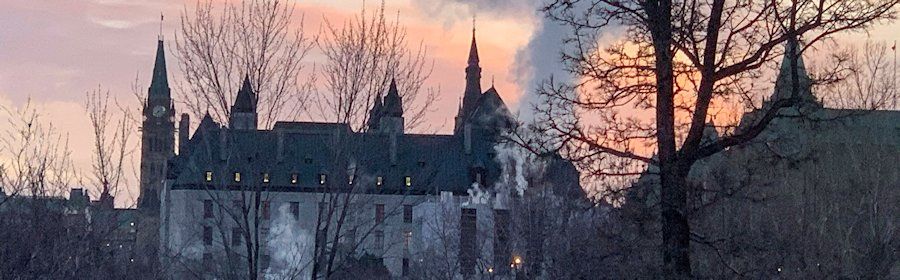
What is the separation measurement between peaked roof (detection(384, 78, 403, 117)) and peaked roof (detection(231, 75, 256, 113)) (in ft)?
5.91

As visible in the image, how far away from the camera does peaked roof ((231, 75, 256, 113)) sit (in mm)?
18172

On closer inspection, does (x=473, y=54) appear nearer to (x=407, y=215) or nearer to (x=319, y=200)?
(x=407, y=215)

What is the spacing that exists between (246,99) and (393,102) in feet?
6.74

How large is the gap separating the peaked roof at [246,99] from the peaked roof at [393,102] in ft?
5.91

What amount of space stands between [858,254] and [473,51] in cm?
10882

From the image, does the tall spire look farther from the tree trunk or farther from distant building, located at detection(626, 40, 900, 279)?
the tree trunk

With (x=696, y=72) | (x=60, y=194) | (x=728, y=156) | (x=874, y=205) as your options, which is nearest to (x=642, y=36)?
(x=696, y=72)

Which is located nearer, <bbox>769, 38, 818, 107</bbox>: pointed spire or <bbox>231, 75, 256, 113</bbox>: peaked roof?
<bbox>769, 38, 818, 107</bbox>: pointed spire

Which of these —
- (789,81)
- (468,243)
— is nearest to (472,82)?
(468,243)

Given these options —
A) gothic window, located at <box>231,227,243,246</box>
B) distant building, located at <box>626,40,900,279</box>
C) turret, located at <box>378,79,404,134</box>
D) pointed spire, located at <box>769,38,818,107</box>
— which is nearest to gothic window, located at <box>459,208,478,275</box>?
distant building, located at <box>626,40,900,279</box>

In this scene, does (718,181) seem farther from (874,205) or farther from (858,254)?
(874,205)

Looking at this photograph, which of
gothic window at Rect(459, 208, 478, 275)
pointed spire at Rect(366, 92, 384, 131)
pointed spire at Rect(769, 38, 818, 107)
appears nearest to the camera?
pointed spire at Rect(769, 38, 818, 107)

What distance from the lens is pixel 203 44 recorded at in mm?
18156

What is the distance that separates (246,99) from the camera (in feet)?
62.0
